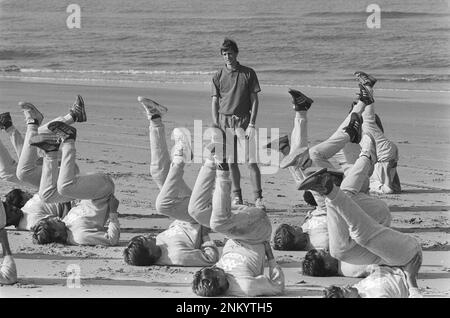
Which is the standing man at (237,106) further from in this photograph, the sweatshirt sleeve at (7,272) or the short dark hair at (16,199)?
the sweatshirt sleeve at (7,272)

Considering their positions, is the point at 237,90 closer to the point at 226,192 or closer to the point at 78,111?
the point at 78,111

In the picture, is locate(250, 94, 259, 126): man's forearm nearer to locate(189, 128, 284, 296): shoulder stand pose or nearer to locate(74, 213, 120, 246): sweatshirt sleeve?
locate(74, 213, 120, 246): sweatshirt sleeve

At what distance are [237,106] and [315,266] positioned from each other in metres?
3.85

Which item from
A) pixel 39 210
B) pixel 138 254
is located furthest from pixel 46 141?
pixel 138 254

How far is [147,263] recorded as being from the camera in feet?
34.6

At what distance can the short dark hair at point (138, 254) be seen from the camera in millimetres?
10492

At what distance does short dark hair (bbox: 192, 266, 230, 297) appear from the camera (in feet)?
30.5

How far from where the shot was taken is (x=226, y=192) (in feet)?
30.5

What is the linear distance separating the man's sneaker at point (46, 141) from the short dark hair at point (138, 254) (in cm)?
139

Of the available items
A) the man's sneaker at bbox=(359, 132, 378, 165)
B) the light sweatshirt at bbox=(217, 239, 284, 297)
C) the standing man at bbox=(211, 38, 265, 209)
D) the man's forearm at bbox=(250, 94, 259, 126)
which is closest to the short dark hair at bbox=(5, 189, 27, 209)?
the standing man at bbox=(211, 38, 265, 209)

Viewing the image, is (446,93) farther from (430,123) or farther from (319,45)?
(319,45)

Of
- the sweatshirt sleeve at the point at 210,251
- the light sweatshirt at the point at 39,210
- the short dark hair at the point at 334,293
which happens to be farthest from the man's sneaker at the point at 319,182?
the light sweatshirt at the point at 39,210
